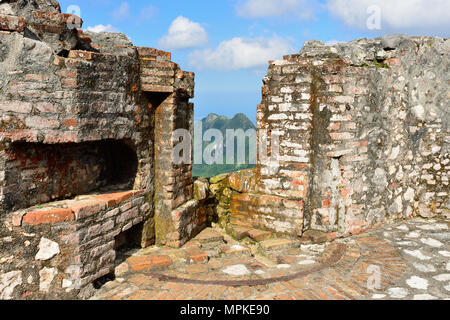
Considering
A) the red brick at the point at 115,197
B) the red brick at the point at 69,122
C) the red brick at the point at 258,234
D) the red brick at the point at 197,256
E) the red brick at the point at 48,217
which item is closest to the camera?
the red brick at the point at 48,217

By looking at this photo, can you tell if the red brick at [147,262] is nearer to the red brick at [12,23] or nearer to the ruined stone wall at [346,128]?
the ruined stone wall at [346,128]

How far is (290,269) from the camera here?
421cm

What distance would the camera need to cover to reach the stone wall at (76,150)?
3314 millimetres

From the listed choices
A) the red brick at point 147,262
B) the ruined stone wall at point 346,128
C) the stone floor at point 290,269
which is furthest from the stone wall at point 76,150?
the ruined stone wall at point 346,128

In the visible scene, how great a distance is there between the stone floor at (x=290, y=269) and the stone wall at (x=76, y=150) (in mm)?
416

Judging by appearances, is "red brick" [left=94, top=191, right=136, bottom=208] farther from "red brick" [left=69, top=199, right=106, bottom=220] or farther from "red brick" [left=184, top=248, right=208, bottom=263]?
"red brick" [left=184, top=248, right=208, bottom=263]

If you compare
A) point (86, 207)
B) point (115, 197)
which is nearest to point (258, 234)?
point (115, 197)

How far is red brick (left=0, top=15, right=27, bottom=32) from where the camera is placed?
322 centimetres

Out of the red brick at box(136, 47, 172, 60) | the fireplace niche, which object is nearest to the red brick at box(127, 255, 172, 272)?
the fireplace niche

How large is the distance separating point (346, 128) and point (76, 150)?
12.1ft

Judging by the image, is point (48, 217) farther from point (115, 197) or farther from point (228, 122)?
point (228, 122)

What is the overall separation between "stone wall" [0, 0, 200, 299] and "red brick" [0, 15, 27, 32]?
0.01 m
